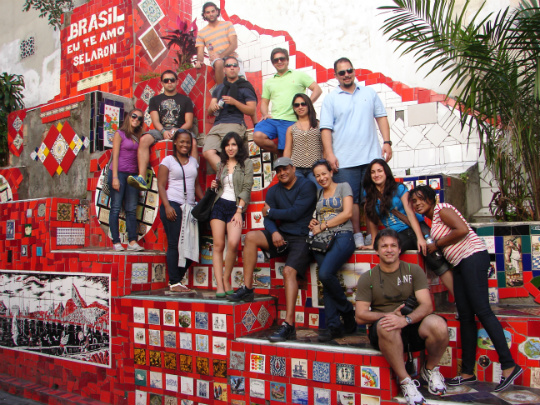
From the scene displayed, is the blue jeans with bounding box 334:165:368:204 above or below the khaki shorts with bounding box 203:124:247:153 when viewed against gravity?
below

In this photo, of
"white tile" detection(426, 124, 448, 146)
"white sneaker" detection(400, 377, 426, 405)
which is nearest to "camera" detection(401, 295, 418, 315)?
"white sneaker" detection(400, 377, 426, 405)

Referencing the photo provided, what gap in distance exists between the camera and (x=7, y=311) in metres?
7.12

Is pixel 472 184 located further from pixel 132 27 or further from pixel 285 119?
pixel 132 27

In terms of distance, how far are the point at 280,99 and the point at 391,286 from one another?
2.92m

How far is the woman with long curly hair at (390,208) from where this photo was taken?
456 cm

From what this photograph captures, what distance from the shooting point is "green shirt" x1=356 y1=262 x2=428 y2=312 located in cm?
396

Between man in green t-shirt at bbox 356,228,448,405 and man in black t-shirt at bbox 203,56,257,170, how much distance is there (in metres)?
2.82

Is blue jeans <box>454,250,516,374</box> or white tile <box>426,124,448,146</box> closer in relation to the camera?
blue jeans <box>454,250,516,374</box>

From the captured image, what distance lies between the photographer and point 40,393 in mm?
6121

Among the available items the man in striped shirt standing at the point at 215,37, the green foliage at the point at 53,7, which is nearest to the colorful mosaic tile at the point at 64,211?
the man in striped shirt standing at the point at 215,37

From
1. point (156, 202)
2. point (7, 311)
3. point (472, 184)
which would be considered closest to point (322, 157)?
point (472, 184)

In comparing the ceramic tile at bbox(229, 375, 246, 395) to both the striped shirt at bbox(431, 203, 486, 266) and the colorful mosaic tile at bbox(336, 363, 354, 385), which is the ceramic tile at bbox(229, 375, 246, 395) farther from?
the striped shirt at bbox(431, 203, 486, 266)

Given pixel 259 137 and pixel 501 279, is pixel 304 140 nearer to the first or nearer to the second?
pixel 259 137

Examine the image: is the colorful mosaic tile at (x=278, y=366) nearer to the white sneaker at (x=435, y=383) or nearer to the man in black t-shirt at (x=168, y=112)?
the white sneaker at (x=435, y=383)
